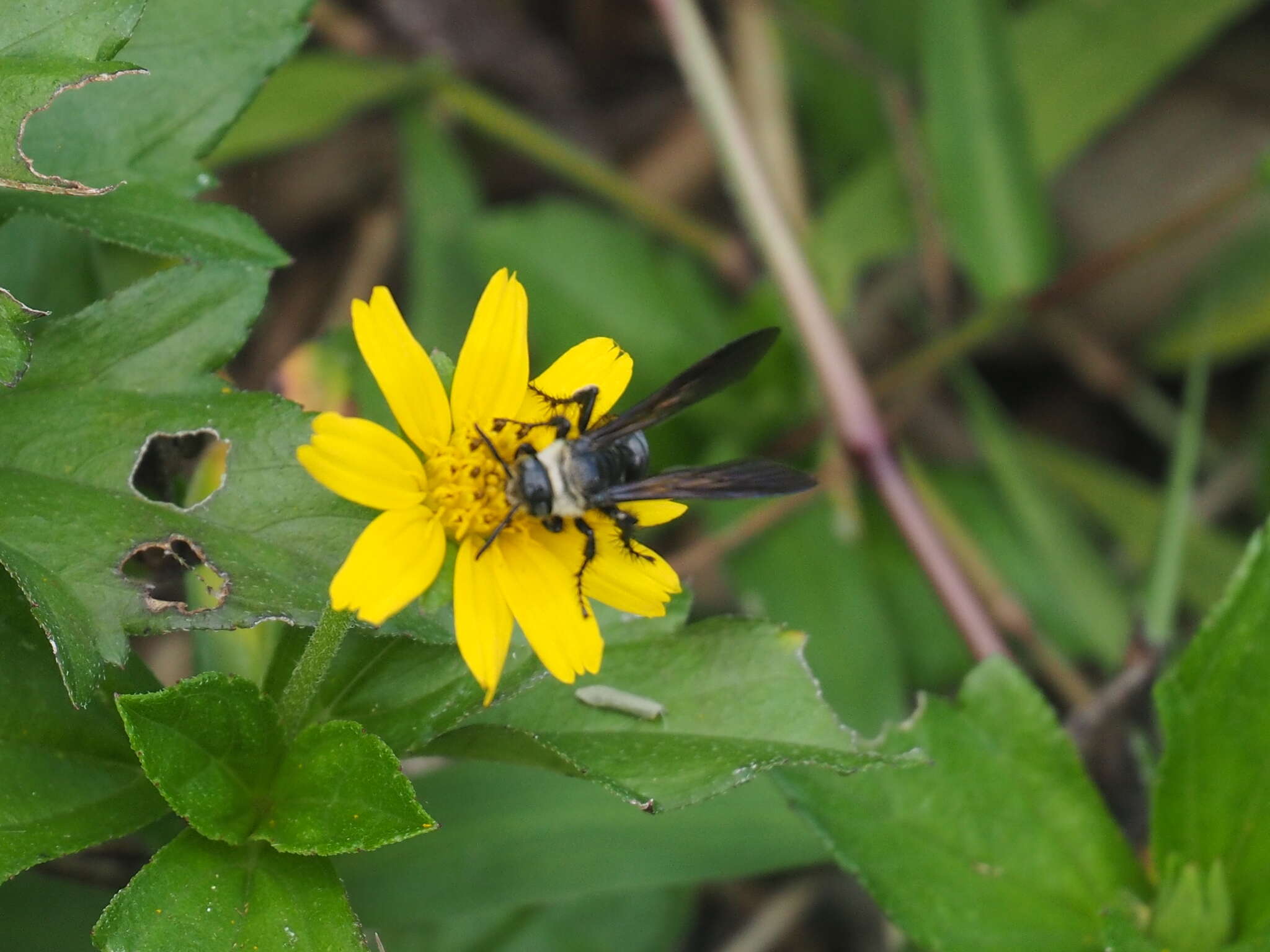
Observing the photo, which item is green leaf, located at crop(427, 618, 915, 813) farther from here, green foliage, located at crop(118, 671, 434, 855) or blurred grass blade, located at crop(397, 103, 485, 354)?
blurred grass blade, located at crop(397, 103, 485, 354)

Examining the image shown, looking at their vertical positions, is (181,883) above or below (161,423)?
below

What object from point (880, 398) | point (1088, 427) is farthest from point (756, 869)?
point (1088, 427)

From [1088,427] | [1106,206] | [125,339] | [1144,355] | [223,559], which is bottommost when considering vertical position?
[1088,427]

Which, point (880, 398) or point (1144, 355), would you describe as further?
point (1144, 355)

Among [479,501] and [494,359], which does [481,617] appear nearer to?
[479,501]

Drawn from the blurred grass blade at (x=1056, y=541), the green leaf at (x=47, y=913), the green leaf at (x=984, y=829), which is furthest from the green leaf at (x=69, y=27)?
the blurred grass blade at (x=1056, y=541)

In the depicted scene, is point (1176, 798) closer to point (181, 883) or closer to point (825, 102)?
point (181, 883)

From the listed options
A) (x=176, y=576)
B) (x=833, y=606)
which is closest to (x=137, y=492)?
(x=176, y=576)

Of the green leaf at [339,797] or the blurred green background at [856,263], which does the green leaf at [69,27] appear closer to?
the green leaf at [339,797]
